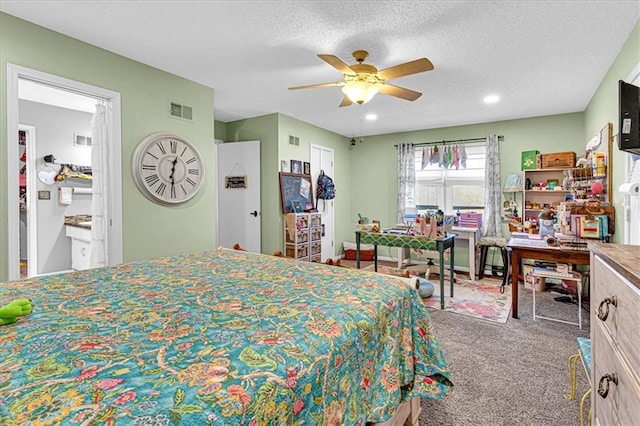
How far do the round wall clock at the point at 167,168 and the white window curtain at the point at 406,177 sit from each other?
3663 millimetres

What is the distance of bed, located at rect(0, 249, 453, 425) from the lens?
0.65 metres

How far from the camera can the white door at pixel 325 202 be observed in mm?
5539

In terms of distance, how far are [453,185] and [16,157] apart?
5655mm

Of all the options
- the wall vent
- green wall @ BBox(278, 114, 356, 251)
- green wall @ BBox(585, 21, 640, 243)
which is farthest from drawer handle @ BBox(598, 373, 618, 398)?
the wall vent

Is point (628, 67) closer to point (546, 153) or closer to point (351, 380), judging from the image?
point (546, 153)

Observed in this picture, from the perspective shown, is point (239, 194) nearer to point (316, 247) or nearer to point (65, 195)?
point (316, 247)

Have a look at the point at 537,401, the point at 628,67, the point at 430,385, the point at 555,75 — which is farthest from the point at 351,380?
the point at 555,75

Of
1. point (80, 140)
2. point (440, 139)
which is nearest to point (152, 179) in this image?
point (80, 140)

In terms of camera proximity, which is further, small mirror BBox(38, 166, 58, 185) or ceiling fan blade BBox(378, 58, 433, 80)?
small mirror BBox(38, 166, 58, 185)

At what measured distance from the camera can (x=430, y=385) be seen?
143 cm

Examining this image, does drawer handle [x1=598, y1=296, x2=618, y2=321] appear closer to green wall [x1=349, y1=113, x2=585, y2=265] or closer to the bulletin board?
the bulletin board

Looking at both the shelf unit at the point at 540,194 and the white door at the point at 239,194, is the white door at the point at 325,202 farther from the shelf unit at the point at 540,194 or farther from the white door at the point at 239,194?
the shelf unit at the point at 540,194

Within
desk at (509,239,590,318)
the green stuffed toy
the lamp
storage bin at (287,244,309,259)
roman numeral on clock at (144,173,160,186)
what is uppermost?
the lamp

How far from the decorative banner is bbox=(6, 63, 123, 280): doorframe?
84.0 inches
